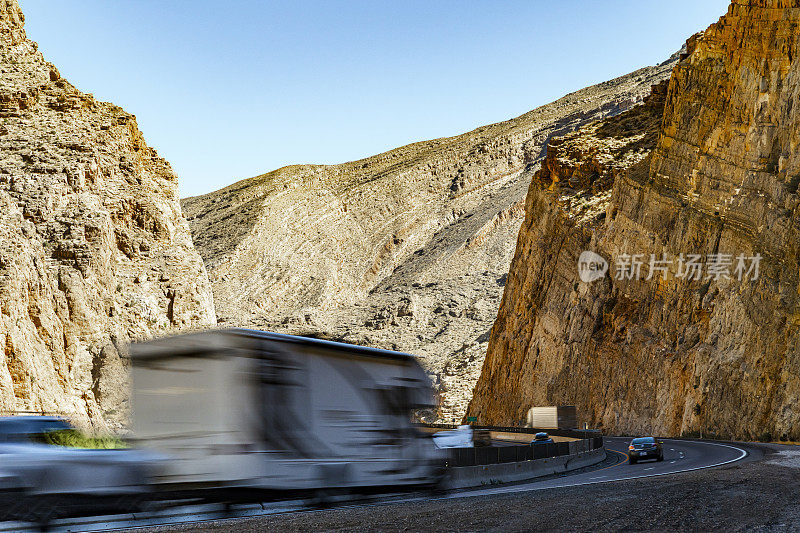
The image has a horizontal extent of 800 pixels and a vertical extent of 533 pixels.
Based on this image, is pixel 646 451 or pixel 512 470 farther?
pixel 646 451

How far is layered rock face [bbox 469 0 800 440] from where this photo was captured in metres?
43.9

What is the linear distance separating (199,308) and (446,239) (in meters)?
92.2

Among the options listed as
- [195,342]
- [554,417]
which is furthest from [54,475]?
[554,417]

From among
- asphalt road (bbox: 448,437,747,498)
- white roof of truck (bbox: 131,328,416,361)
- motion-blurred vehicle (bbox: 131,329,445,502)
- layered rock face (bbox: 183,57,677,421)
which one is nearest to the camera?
motion-blurred vehicle (bbox: 131,329,445,502)

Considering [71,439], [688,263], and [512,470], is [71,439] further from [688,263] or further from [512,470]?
[688,263]

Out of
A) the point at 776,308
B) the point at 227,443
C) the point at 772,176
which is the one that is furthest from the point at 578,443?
the point at 772,176

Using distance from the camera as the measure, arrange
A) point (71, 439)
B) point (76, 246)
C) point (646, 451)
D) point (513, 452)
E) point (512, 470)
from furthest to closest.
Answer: point (76, 246)
point (646, 451)
point (513, 452)
point (512, 470)
point (71, 439)

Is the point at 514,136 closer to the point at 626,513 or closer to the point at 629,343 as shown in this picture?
the point at 629,343

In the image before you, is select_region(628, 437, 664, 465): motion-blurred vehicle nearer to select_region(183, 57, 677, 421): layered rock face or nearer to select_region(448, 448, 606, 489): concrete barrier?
select_region(448, 448, 606, 489): concrete barrier

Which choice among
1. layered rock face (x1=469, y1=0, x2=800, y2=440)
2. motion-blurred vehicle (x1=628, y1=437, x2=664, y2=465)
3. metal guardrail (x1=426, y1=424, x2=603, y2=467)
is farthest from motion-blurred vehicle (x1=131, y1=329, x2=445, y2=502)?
layered rock face (x1=469, y1=0, x2=800, y2=440)

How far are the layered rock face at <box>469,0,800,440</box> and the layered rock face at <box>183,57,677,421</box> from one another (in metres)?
23.8

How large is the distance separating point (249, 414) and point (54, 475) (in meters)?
2.63

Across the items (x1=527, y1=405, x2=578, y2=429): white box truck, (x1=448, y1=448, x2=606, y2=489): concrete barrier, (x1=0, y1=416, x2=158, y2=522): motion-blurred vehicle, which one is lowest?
(x1=527, y1=405, x2=578, y2=429): white box truck

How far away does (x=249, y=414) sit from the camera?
11.0 meters
